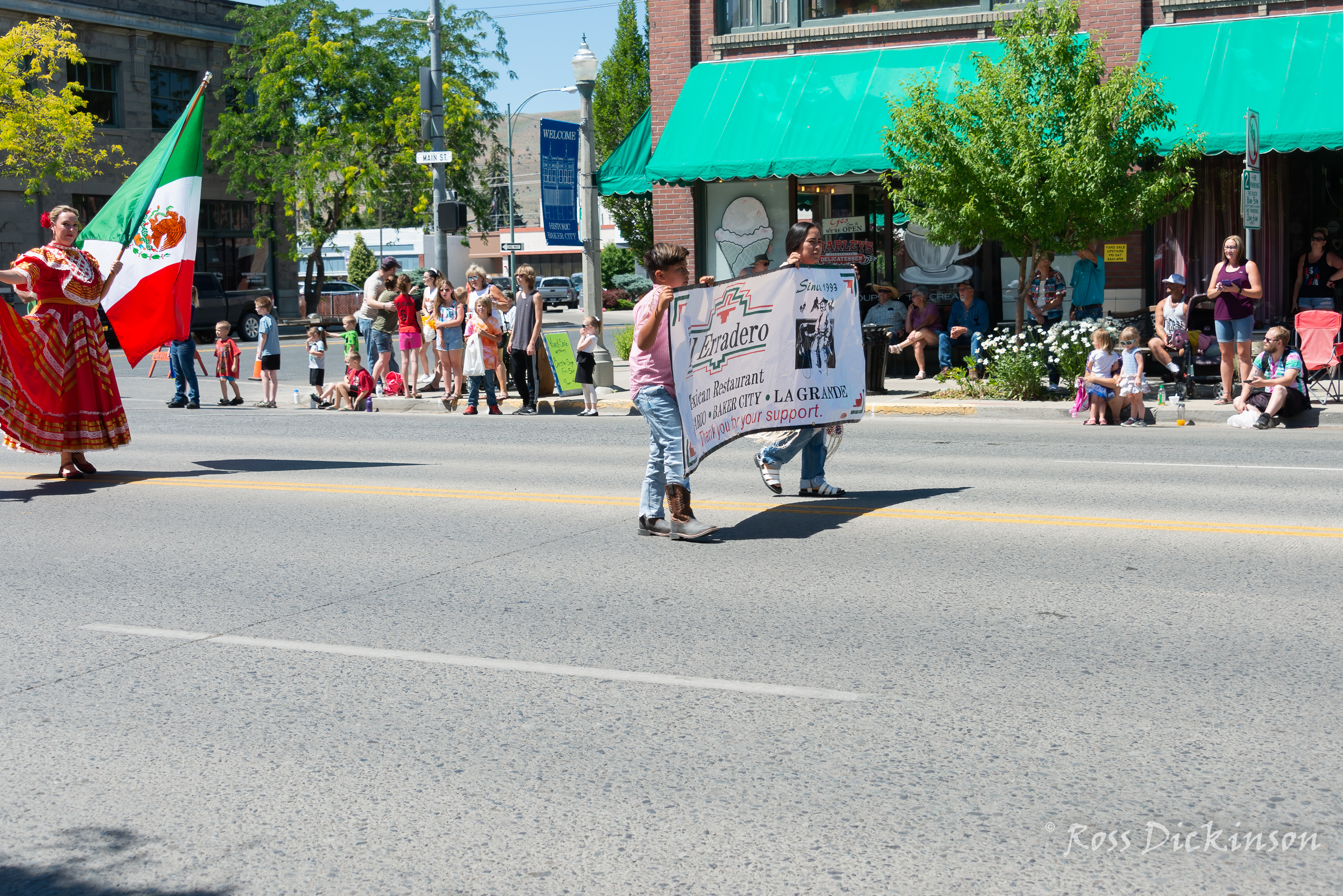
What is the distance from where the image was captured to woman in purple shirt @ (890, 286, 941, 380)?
19859mm

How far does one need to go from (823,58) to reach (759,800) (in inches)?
730

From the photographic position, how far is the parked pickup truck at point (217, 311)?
3806cm

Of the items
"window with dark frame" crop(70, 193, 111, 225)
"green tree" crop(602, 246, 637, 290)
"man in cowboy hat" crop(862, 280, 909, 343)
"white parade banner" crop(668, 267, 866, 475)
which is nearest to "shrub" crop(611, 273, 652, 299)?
"green tree" crop(602, 246, 637, 290)

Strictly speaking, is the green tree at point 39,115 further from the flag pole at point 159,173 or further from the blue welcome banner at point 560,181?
the flag pole at point 159,173

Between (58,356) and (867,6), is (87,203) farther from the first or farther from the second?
(58,356)

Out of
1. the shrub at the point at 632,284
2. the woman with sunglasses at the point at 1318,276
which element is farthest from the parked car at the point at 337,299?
the woman with sunglasses at the point at 1318,276

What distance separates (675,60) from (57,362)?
1397 centimetres

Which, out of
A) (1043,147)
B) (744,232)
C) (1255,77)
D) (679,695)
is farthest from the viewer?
(744,232)

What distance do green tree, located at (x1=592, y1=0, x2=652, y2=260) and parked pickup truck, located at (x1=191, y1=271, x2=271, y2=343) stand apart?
19189mm

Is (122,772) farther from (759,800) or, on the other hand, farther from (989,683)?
(989,683)

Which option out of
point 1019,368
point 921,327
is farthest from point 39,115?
point 1019,368

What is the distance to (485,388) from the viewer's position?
18312 millimetres

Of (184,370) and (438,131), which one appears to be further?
(438,131)

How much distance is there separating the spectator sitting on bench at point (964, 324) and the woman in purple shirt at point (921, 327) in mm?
337
